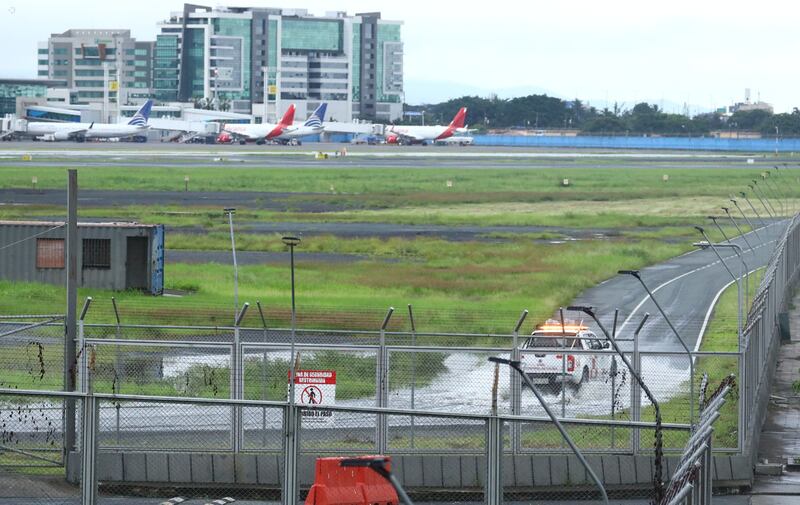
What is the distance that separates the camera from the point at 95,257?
48.8 metres

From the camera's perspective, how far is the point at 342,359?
110 feet

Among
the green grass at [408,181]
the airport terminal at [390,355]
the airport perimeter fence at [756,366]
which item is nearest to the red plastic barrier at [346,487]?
the airport terminal at [390,355]

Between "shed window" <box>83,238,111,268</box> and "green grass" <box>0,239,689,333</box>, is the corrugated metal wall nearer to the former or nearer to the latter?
"shed window" <box>83,238,111,268</box>

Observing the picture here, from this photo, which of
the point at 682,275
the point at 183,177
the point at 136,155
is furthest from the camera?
the point at 136,155

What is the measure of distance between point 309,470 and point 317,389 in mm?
2113

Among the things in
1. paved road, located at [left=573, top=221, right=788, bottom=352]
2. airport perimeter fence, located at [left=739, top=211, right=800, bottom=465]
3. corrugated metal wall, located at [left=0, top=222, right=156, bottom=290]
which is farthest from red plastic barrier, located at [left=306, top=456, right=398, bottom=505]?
corrugated metal wall, located at [left=0, top=222, right=156, bottom=290]

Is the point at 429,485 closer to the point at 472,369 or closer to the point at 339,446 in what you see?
the point at 339,446

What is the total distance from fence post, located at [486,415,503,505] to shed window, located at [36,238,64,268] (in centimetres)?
3442

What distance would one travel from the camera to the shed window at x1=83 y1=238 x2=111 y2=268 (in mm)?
48750

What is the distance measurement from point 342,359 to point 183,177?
101241mm

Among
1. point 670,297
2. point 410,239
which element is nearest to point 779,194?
point 410,239

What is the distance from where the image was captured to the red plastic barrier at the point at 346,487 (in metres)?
17.1

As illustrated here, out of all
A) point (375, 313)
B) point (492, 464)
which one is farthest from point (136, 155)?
point (492, 464)

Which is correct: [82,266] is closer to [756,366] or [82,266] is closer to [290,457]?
[756,366]
